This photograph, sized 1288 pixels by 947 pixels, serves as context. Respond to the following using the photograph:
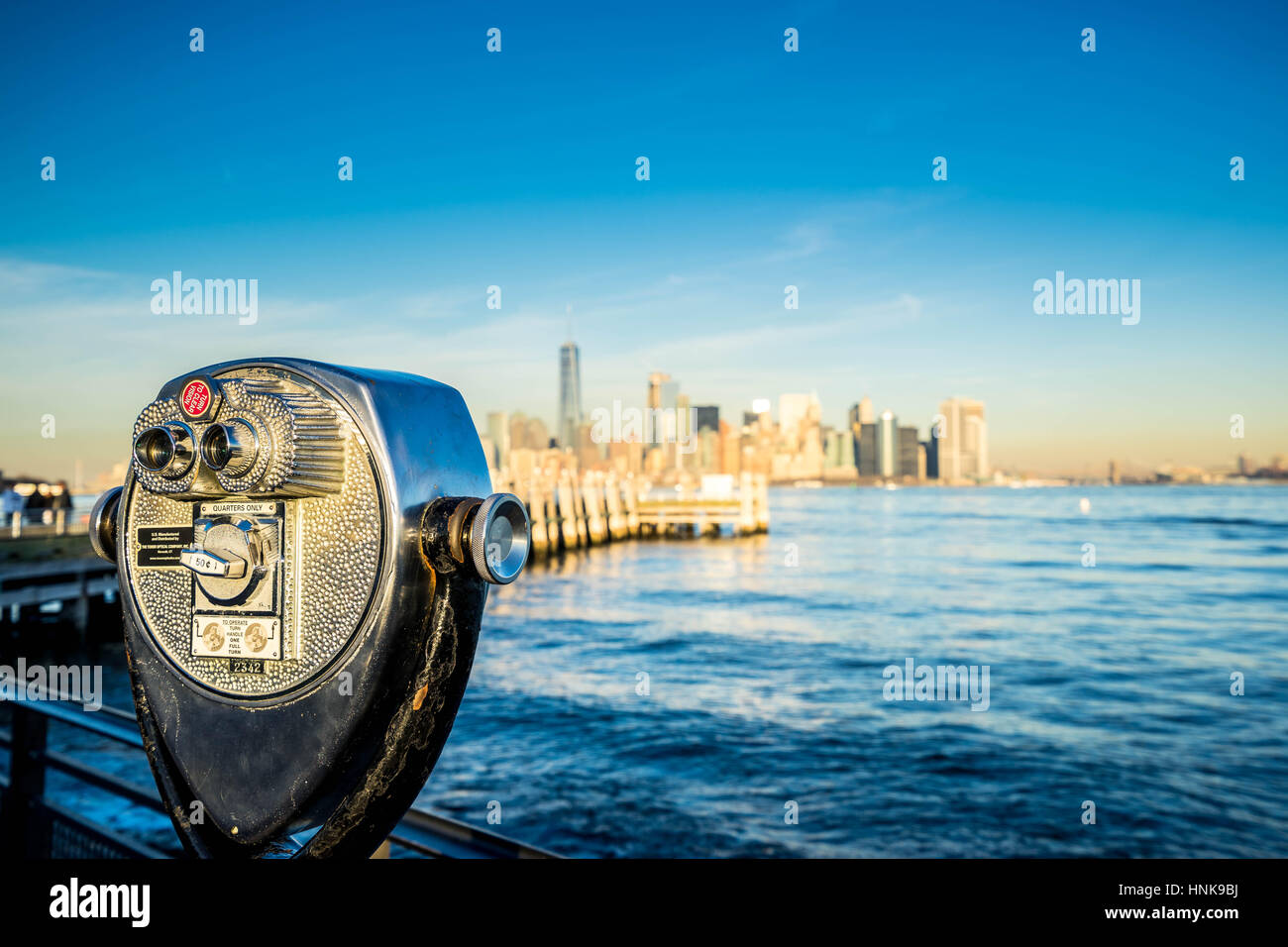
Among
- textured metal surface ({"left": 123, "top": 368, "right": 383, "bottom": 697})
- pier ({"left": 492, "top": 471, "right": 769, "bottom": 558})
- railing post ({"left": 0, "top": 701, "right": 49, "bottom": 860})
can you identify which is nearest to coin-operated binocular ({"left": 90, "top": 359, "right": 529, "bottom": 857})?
textured metal surface ({"left": 123, "top": 368, "right": 383, "bottom": 697})

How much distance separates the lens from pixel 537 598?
2631 centimetres

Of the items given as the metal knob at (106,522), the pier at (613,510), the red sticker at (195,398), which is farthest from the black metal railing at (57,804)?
the pier at (613,510)

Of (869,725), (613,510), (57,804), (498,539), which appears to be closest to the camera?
(498,539)

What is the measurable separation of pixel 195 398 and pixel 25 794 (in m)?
2.24

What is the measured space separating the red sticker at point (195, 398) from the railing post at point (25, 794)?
1964mm

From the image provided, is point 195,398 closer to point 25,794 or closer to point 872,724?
point 25,794

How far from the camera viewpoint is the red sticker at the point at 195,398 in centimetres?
145

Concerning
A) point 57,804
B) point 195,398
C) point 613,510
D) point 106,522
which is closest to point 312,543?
point 195,398

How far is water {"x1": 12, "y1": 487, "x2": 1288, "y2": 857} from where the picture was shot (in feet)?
27.8

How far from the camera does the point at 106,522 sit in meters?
1.74

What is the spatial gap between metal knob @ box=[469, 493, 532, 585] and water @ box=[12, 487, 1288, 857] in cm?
693
